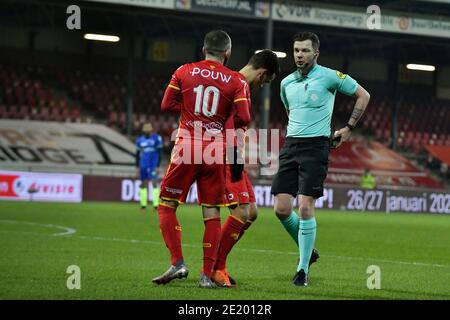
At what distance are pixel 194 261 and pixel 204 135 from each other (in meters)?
2.98

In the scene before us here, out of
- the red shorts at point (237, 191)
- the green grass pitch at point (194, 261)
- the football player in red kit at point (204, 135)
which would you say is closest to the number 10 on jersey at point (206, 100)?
the football player in red kit at point (204, 135)

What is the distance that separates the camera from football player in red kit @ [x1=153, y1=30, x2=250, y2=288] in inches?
286

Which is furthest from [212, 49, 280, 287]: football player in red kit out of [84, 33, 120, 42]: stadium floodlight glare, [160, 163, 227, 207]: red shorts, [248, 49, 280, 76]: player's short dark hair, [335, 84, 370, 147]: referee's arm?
[84, 33, 120, 42]: stadium floodlight glare

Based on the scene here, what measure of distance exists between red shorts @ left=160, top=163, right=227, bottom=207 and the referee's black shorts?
94 cm

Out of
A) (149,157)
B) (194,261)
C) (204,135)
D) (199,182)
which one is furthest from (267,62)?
(149,157)

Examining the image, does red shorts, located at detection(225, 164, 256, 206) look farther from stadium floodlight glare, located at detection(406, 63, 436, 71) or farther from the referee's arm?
stadium floodlight glare, located at detection(406, 63, 436, 71)

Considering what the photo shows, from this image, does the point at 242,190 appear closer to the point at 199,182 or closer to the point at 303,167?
the point at 303,167

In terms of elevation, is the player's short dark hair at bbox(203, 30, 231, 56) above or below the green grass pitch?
above

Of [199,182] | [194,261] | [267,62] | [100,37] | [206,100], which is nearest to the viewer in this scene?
[206,100]

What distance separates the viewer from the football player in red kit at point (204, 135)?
23.8 ft

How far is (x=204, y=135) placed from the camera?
7.34 m

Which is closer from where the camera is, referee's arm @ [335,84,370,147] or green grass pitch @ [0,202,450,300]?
green grass pitch @ [0,202,450,300]

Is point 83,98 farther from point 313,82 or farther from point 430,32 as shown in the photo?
Answer: point 313,82
